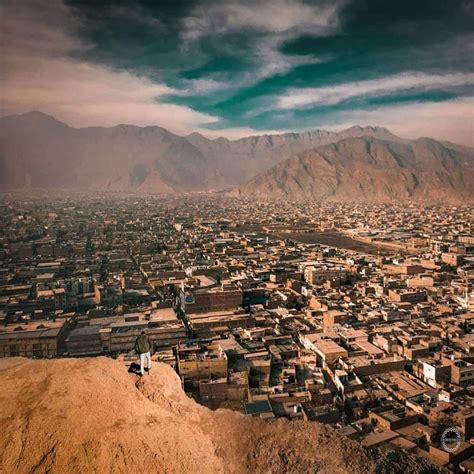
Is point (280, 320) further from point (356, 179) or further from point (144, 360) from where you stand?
point (356, 179)

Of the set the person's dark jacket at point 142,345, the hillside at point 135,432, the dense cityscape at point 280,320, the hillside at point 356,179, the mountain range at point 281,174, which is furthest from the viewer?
the hillside at point 356,179

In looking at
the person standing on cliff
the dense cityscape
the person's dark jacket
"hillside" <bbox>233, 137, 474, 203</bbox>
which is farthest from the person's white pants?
"hillside" <bbox>233, 137, 474, 203</bbox>

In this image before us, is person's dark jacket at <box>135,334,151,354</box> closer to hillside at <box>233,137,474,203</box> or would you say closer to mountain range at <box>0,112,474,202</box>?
mountain range at <box>0,112,474,202</box>

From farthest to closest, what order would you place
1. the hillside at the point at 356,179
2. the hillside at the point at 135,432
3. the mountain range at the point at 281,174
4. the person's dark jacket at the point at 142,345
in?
the hillside at the point at 356,179 → the mountain range at the point at 281,174 → the person's dark jacket at the point at 142,345 → the hillside at the point at 135,432

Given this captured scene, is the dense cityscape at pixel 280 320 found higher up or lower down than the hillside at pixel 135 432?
lower down

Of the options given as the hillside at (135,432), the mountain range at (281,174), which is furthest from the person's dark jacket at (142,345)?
the mountain range at (281,174)

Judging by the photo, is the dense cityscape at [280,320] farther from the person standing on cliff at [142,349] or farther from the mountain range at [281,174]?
the mountain range at [281,174]
